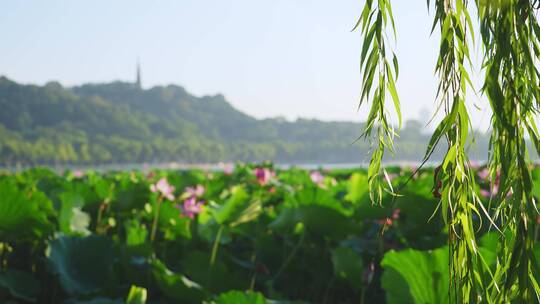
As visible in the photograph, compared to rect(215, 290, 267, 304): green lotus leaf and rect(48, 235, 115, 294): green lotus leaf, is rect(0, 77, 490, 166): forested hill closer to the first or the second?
rect(48, 235, 115, 294): green lotus leaf

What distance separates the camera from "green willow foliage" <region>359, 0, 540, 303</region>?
14.8 inches

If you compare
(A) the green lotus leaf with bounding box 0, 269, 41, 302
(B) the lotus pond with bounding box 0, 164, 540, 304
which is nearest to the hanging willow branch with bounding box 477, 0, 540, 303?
(B) the lotus pond with bounding box 0, 164, 540, 304

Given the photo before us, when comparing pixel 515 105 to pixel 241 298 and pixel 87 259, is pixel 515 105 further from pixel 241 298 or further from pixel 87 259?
pixel 87 259

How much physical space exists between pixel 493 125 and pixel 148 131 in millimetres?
99424

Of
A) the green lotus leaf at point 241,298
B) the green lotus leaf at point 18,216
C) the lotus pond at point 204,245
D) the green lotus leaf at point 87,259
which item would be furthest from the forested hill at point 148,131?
the green lotus leaf at point 241,298

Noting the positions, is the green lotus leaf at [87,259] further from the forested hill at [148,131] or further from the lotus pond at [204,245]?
the forested hill at [148,131]

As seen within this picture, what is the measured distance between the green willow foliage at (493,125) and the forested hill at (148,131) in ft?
219

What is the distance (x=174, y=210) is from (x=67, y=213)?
34 centimetres

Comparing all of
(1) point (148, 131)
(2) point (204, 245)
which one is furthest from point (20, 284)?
(1) point (148, 131)

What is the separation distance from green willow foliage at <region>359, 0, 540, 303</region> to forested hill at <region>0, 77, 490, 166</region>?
6675 centimetres

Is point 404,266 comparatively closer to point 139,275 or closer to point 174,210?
point 139,275

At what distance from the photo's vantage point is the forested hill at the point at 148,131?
3034 inches

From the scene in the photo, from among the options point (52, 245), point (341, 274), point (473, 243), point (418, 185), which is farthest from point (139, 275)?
point (473, 243)

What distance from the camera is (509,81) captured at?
372mm
